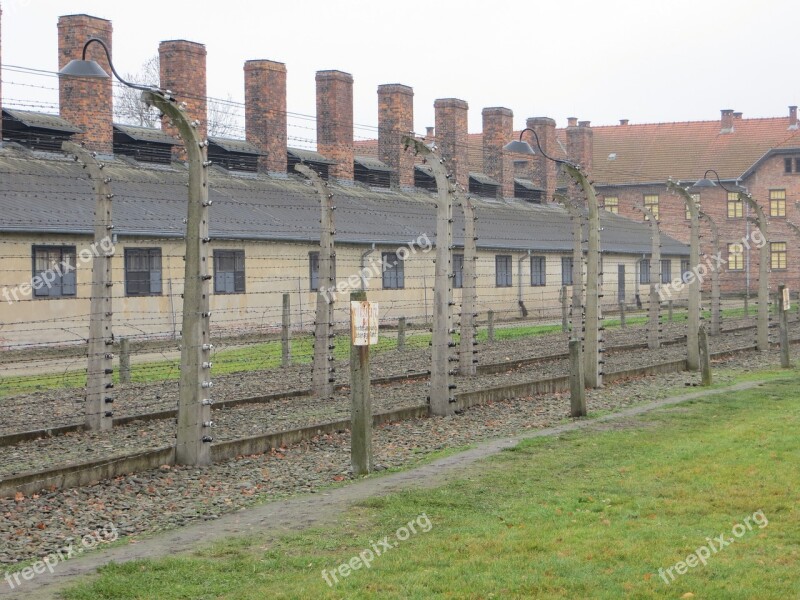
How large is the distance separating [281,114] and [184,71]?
3637 mm

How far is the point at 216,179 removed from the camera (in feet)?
120

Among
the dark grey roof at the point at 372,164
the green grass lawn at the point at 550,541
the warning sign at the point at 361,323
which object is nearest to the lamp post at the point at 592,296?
the green grass lawn at the point at 550,541

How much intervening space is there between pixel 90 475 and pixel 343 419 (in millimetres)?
3835

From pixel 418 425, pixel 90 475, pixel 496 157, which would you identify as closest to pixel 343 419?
pixel 418 425

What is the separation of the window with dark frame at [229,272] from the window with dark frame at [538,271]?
15058 millimetres

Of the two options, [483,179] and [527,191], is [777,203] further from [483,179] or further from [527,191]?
[483,179]

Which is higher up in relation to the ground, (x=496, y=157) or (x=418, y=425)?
(x=496, y=157)

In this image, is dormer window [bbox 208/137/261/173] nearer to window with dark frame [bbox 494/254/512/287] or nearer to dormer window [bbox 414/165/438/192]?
window with dark frame [bbox 494/254/512/287]

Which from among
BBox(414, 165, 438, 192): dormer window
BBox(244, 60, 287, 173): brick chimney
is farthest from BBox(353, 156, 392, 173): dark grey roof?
BBox(244, 60, 287, 173): brick chimney

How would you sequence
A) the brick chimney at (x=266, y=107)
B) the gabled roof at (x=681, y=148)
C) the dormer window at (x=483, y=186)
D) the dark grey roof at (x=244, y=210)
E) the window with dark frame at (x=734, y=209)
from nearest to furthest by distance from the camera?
the dark grey roof at (x=244, y=210) → the brick chimney at (x=266, y=107) → the dormer window at (x=483, y=186) → the window with dark frame at (x=734, y=209) → the gabled roof at (x=681, y=148)

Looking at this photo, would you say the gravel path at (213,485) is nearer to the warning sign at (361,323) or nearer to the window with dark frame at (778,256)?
the warning sign at (361,323)

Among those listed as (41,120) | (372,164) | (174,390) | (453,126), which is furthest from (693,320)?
(453,126)

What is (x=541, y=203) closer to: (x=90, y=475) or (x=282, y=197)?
(x=282, y=197)

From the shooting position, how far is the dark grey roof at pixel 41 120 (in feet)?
107
